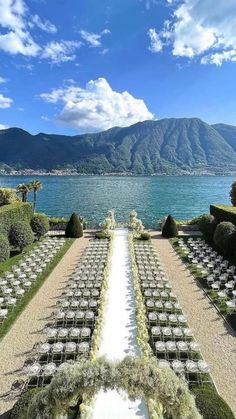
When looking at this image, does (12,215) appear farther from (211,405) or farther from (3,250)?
(211,405)

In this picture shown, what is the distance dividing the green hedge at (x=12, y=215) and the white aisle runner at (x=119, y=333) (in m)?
10.9

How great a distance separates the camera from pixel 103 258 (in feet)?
98.4

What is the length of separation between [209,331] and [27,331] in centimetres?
945

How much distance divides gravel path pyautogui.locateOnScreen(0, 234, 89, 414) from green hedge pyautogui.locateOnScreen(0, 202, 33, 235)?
8.61 meters

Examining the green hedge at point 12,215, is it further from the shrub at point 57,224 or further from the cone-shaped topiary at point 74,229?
the shrub at point 57,224

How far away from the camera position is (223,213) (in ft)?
126

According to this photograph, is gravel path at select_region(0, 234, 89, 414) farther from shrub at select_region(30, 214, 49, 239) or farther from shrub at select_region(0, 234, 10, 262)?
shrub at select_region(30, 214, 49, 239)

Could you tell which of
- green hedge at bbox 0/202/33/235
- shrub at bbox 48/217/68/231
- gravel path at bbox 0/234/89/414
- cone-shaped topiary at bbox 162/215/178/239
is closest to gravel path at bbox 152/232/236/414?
gravel path at bbox 0/234/89/414

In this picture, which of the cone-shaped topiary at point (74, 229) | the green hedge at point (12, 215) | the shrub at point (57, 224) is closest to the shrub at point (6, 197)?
the shrub at point (57, 224)

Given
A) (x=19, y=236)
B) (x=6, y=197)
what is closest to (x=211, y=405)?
(x=19, y=236)

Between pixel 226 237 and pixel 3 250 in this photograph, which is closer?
pixel 3 250

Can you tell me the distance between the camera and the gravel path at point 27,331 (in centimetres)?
1448

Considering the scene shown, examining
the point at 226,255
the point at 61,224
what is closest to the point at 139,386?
the point at 226,255

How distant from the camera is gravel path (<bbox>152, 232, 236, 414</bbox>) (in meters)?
14.1
